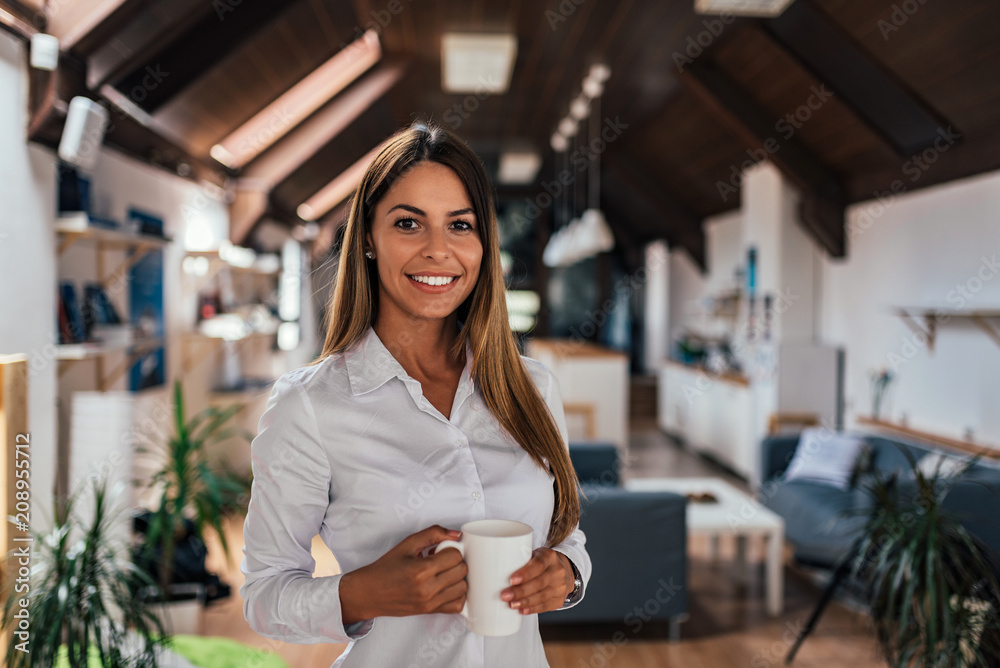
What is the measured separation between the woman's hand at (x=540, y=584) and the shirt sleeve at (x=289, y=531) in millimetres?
211

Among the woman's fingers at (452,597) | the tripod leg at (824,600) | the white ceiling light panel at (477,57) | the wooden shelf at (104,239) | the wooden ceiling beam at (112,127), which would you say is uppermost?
the white ceiling light panel at (477,57)

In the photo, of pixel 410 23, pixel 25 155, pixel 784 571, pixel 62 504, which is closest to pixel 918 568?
pixel 784 571

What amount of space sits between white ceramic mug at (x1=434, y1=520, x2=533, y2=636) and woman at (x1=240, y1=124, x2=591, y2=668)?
13mm

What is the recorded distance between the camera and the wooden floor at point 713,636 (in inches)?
127

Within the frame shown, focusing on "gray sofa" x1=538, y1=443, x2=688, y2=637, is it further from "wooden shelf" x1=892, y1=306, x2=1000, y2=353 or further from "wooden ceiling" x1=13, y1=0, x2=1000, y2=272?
"wooden ceiling" x1=13, y1=0, x2=1000, y2=272

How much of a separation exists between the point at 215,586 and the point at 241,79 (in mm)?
2848

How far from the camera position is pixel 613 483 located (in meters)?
4.62

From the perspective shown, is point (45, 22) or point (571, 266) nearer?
point (45, 22)

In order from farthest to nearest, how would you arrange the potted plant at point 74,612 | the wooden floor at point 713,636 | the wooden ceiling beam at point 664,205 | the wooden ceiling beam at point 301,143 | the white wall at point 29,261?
the wooden ceiling beam at point 664,205
the wooden ceiling beam at point 301,143
the wooden floor at point 713,636
the white wall at point 29,261
the potted plant at point 74,612

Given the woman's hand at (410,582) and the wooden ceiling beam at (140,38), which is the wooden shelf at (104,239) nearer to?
the wooden ceiling beam at (140,38)

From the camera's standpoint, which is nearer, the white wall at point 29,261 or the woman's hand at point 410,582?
the woman's hand at point 410,582

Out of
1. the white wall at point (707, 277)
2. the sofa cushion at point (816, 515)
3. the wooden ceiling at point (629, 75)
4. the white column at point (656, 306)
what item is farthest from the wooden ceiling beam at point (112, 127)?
the white column at point (656, 306)

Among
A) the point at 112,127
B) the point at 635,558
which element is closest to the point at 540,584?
the point at 635,558

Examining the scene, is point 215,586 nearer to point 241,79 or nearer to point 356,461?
point 241,79
